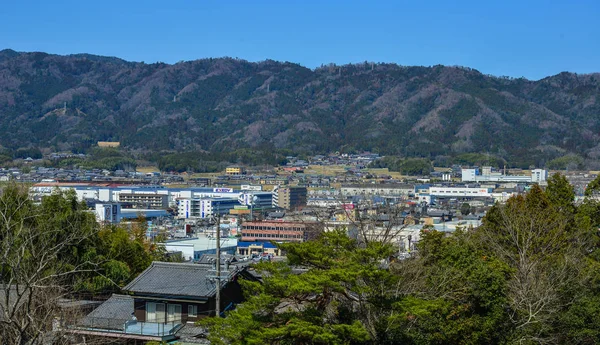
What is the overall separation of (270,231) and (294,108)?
117 meters

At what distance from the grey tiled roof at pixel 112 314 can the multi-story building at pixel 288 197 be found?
5400cm

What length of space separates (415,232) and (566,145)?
94.3 metres

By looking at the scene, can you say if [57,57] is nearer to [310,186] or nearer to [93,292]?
[310,186]

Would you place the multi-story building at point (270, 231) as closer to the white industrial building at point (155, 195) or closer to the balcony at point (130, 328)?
the white industrial building at point (155, 195)

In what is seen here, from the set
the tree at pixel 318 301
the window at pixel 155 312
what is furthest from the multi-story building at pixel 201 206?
the tree at pixel 318 301

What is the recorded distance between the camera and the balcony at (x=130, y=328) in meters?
10.9

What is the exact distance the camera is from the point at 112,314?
38.8 ft

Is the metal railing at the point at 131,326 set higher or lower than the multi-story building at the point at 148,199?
higher

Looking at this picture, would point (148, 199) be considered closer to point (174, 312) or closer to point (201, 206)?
point (201, 206)

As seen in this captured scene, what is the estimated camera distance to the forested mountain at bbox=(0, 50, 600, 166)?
129m

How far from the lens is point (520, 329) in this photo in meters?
10.4

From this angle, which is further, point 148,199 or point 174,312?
point 148,199

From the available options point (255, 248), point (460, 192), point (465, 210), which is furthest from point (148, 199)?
point (255, 248)

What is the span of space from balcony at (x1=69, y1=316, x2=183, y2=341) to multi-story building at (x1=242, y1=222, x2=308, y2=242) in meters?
26.7
